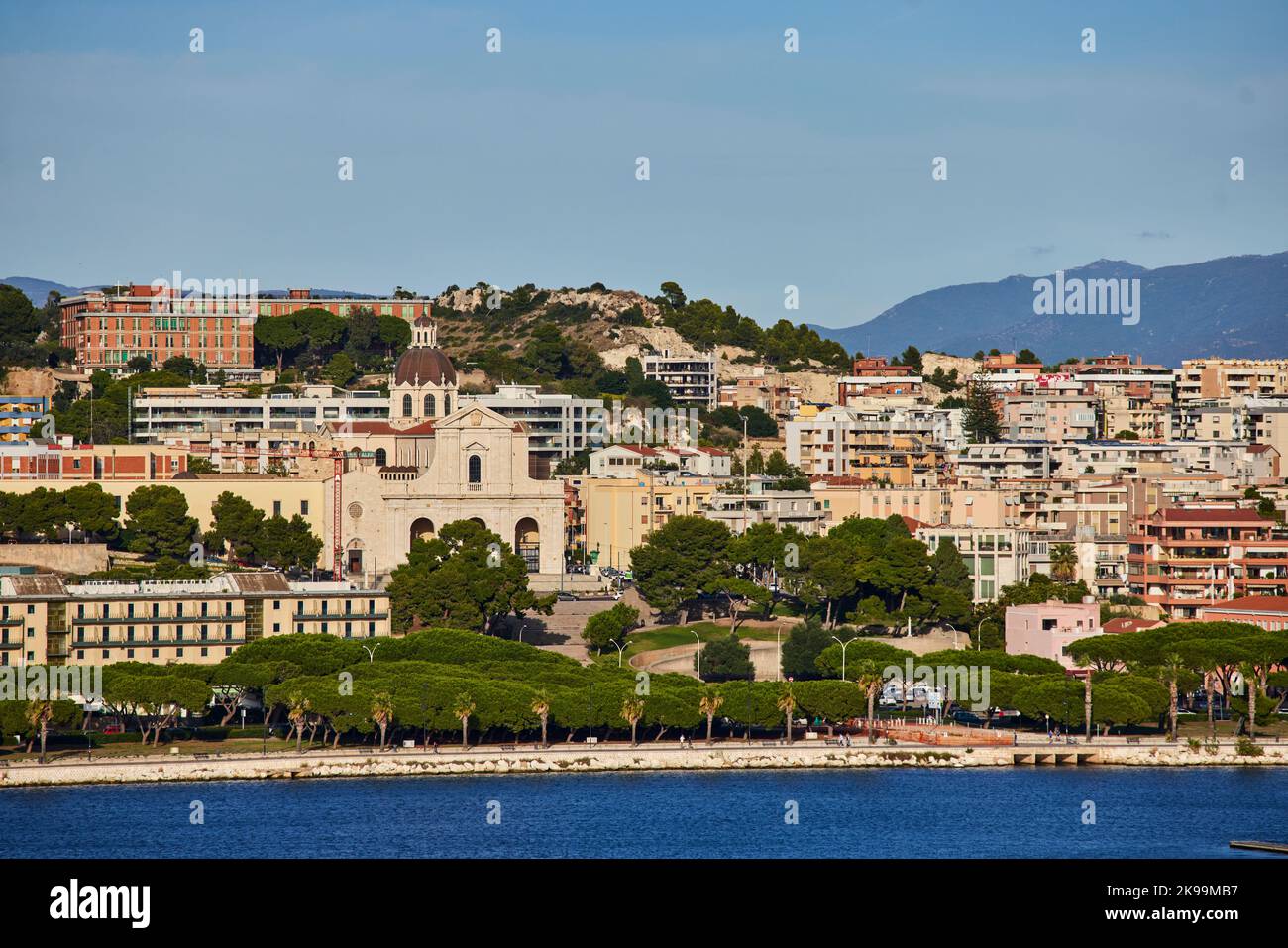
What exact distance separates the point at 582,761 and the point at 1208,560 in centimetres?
3568

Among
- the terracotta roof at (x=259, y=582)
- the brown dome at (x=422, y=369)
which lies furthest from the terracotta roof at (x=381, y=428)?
the terracotta roof at (x=259, y=582)

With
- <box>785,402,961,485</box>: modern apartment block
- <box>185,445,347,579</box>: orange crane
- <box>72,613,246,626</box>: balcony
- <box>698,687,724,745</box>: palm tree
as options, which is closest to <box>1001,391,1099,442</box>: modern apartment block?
<box>785,402,961,485</box>: modern apartment block

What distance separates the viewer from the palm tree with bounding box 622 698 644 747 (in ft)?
209

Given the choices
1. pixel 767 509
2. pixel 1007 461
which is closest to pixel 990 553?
pixel 767 509

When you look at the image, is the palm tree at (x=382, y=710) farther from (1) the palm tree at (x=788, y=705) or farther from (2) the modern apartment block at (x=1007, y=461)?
(2) the modern apartment block at (x=1007, y=461)

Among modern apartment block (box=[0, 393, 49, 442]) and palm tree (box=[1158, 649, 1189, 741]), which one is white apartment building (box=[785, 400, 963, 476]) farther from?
palm tree (box=[1158, 649, 1189, 741])

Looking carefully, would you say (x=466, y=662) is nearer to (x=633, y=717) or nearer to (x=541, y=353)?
(x=633, y=717)

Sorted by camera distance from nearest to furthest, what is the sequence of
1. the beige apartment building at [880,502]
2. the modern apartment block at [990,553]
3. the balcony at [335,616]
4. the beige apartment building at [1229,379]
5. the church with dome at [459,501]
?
the balcony at [335,616]
the modern apartment block at [990,553]
the church with dome at [459,501]
the beige apartment building at [880,502]
the beige apartment building at [1229,379]

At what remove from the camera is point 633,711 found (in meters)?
63.8

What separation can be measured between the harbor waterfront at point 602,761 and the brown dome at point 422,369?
50036mm

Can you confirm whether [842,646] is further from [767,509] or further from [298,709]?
[767,509]

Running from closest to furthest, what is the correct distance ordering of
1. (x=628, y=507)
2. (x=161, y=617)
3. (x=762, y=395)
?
(x=161, y=617) → (x=628, y=507) → (x=762, y=395)

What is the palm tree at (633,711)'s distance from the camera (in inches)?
2510
